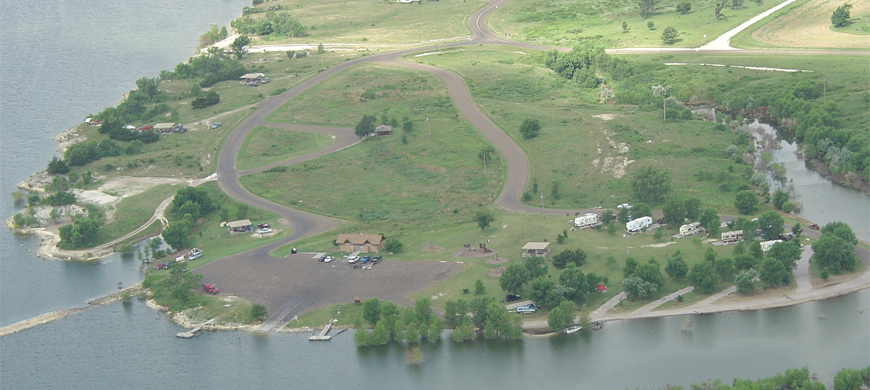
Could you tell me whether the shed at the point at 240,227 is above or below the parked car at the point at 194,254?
above

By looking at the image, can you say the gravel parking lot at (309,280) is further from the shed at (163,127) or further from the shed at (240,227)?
the shed at (163,127)

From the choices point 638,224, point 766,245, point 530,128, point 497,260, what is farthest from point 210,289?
point 766,245

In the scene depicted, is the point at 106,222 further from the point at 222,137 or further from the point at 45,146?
the point at 45,146

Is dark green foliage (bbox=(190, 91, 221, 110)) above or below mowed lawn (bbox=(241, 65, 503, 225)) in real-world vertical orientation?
above

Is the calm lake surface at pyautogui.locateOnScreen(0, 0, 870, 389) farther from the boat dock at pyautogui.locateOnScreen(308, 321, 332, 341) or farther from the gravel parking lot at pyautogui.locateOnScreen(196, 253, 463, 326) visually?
the gravel parking lot at pyautogui.locateOnScreen(196, 253, 463, 326)

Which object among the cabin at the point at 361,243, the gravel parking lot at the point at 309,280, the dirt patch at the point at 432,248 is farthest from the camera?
the cabin at the point at 361,243

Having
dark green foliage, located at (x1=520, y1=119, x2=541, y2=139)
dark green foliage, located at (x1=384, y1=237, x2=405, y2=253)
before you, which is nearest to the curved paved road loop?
dark green foliage, located at (x1=520, y1=119, x2=541, y2=139)

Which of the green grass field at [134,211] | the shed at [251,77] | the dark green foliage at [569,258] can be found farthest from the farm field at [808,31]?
the green grass field at [134,211]
